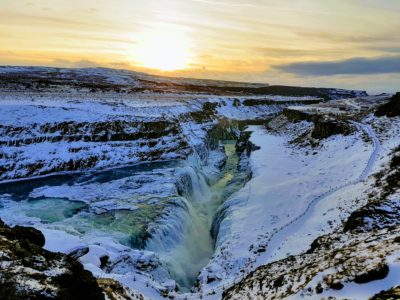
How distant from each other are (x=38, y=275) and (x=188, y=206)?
21.2 metres

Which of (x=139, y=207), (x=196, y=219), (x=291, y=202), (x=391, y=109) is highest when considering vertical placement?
(x=391, y=109)

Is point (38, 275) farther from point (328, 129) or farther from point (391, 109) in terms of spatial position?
point (391, 109)

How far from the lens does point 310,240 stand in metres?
19.6

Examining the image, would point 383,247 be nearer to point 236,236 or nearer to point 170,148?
point 236,236

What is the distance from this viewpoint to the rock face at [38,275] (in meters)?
8.39

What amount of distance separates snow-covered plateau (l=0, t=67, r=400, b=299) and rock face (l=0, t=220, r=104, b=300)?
37mm

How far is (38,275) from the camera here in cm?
894

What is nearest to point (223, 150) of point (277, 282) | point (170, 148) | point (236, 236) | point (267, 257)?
point (170, 148)

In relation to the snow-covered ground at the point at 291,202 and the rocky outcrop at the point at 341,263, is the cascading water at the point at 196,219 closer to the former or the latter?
the snow-covered ground at the point at 291,202

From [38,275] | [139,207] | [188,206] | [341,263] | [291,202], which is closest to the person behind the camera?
[38,275]

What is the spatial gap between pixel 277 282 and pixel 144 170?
84.6 feet

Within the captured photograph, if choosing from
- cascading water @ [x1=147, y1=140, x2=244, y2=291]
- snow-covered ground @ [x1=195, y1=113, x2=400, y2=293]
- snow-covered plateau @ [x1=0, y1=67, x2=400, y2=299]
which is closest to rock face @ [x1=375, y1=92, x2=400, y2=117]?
snow-covered plateau @ [x1=0, y1=67, x2=400, y2=299]

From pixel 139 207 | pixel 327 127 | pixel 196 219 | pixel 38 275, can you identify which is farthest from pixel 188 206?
pixel 327 127

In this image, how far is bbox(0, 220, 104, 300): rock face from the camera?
330 inches
